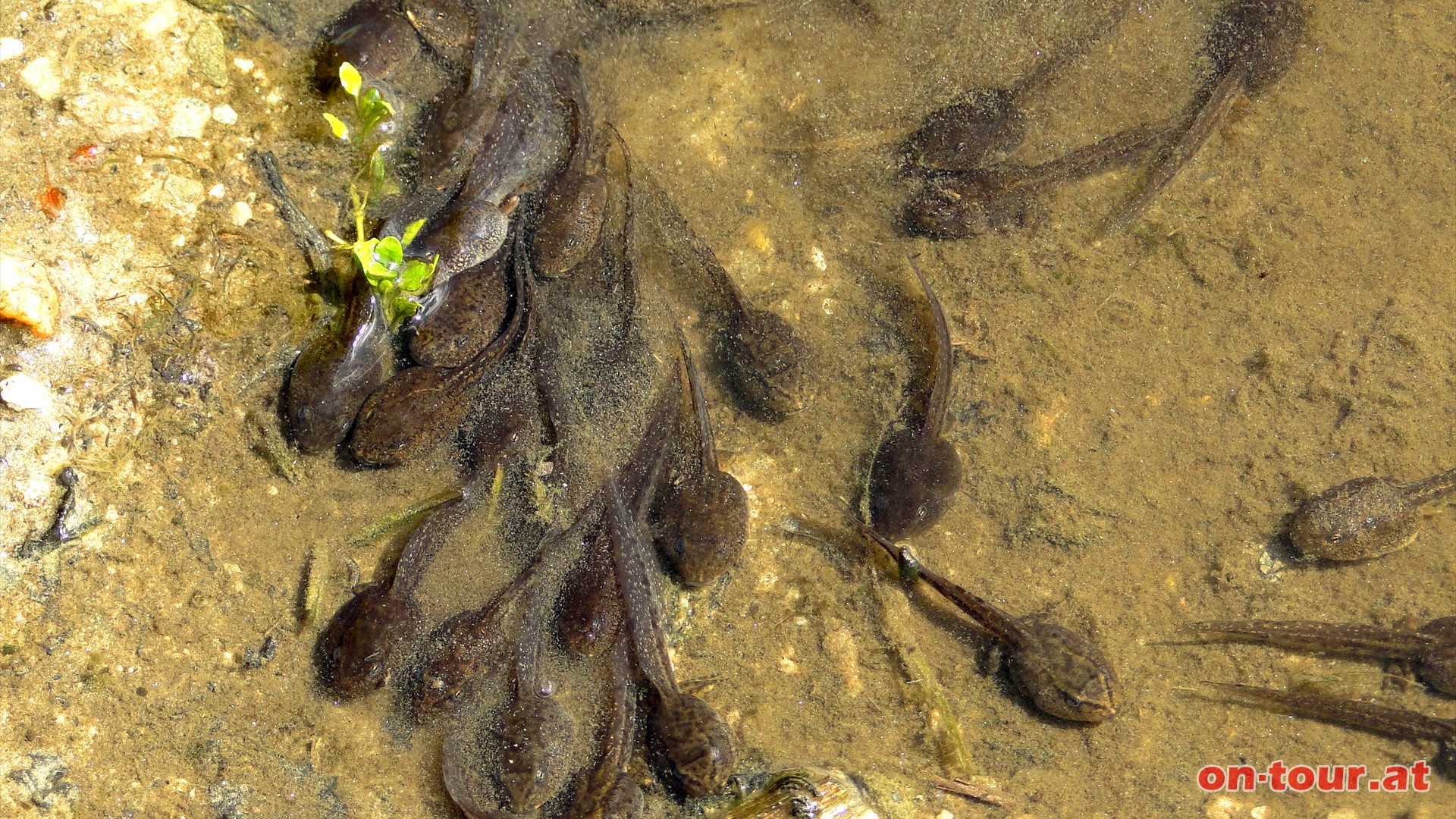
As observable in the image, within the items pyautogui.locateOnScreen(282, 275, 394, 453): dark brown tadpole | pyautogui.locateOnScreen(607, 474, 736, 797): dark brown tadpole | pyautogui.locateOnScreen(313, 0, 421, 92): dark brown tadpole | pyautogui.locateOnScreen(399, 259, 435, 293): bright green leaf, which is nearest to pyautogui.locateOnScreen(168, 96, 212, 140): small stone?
pyautogui.locateOnScreen(313, 0, 421, 92): dark brown tadpole

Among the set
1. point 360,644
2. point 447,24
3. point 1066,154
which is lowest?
point 360,644

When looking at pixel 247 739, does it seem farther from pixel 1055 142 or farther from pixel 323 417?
pixel 1055 142

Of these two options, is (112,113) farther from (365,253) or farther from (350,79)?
(365,253)

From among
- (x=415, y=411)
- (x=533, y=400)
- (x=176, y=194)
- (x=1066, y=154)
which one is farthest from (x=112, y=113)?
(x=1066, y=154)

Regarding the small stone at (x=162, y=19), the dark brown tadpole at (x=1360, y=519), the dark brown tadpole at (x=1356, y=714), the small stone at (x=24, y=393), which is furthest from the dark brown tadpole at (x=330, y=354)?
the dark brown tadpole at (x=1360, y=519)

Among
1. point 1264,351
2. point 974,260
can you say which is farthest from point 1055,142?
point 1264,351

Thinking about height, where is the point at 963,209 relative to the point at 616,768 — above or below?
above
